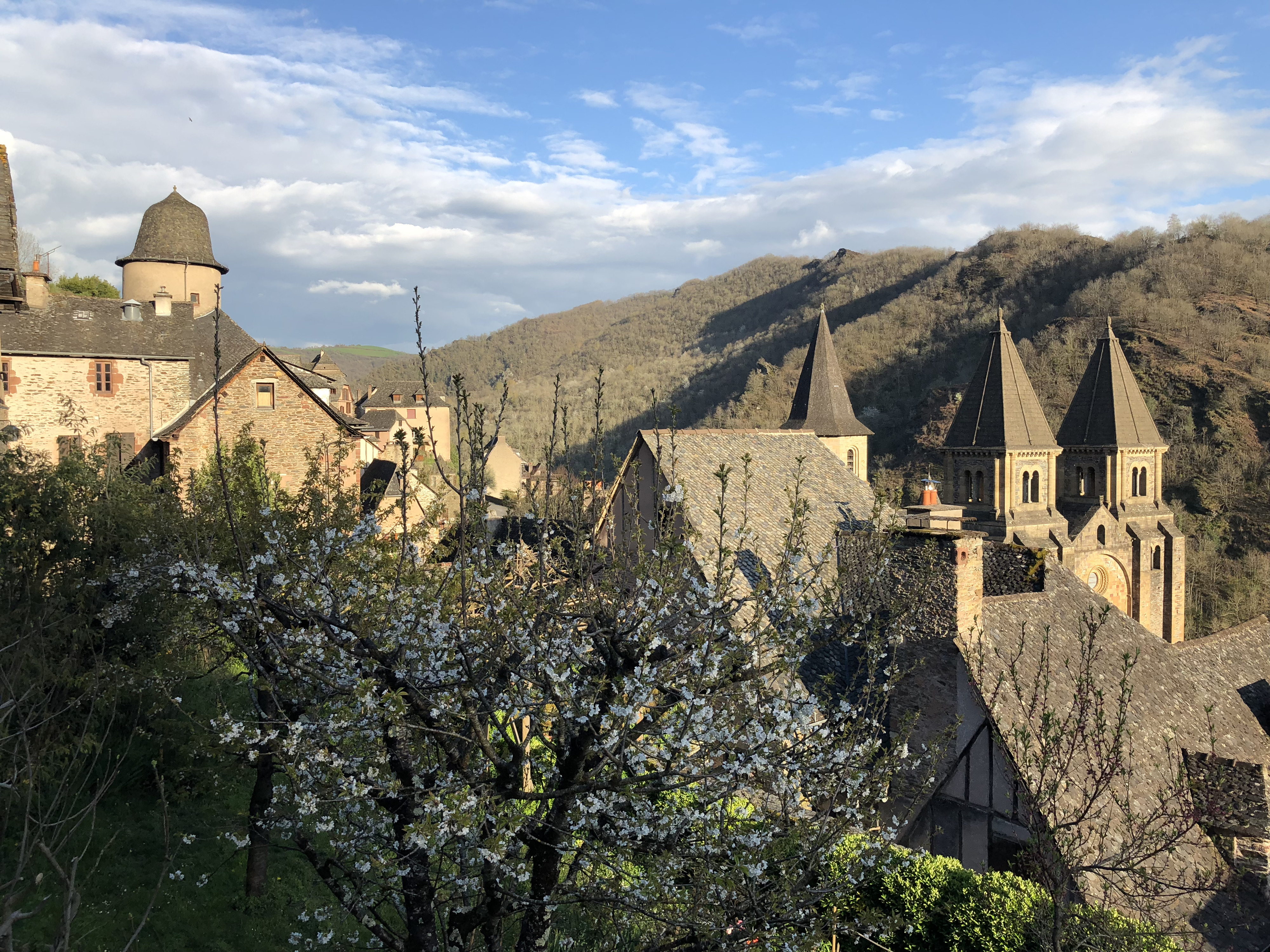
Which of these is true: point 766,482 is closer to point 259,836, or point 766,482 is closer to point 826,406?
point 259,836

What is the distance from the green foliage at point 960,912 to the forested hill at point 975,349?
7.09 meters

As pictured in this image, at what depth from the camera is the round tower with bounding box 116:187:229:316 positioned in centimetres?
3556

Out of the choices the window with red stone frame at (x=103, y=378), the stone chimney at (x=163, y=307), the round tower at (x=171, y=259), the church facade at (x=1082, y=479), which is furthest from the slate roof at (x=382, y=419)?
the church facade at (x=1082, y=479)

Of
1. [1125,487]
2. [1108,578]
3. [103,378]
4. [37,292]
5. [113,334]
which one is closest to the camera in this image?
[103,378]

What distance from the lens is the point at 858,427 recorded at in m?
33.4

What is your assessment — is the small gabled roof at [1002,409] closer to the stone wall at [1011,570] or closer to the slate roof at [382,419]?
the stone wall at [1011,570]

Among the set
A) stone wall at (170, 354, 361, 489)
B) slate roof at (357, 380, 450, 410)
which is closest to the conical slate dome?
stone wall at (170, 354, 361, 489)

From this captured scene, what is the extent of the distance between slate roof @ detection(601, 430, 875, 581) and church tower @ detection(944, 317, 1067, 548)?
1552cm

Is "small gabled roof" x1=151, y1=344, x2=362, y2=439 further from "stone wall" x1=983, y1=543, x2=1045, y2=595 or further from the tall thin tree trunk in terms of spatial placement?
"stone wall" x1=983, y1=543, x2=1045, y2=595

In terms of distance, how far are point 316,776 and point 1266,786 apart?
36.5ft

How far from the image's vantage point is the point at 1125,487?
124 feet

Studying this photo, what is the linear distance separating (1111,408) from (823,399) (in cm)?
1486

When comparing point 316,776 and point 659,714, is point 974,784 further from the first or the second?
point 316,776

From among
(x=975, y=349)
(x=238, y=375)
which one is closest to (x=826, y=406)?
(x=238, y=375)
